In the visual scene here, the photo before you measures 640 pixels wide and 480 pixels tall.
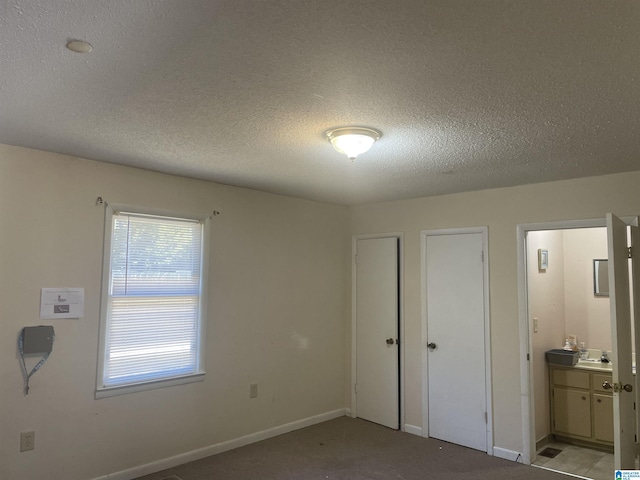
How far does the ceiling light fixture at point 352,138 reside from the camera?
2.62 metres

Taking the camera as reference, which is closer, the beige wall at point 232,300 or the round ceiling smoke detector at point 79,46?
the round ceiling smoke detector at point 79,46

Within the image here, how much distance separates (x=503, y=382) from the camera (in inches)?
162

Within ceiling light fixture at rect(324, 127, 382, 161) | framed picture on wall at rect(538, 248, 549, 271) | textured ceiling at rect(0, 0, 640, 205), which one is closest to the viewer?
textured ceiling at rect(0, 0, 640, 205)

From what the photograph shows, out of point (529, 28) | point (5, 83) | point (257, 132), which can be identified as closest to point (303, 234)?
point (257, 132)

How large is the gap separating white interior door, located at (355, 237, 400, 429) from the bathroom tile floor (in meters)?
1.49

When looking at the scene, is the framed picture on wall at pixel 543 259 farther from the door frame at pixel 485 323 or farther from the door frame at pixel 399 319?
the door frame at pixel 399 319

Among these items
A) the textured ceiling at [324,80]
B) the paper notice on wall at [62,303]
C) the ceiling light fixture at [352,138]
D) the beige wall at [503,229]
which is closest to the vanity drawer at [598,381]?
the beige wall at [503,229]

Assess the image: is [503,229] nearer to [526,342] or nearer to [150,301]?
[526,342]

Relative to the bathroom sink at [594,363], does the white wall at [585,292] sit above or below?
above

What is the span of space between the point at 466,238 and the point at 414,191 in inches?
27.3

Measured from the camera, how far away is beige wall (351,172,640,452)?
12.2 ft

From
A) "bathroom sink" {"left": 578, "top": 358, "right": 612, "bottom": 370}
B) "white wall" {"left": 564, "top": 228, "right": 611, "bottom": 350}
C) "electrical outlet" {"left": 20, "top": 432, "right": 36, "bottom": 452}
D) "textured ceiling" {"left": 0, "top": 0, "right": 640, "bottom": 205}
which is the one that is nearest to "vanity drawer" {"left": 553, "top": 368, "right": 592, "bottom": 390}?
"bathroom sink" {"left": 578, "top": 358, "right": 612, "bottom": 370}

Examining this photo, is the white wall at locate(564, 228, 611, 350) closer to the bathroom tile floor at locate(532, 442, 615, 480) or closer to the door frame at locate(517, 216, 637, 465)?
the bathroom tile floor at locate(532, 442, 615, 480)

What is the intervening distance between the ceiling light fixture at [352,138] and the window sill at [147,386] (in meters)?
2.45
